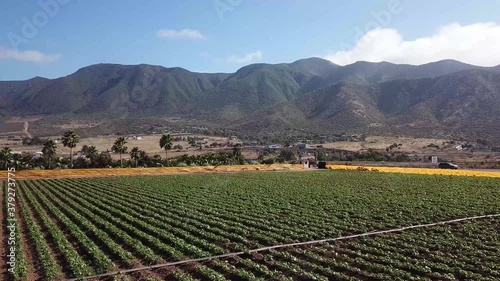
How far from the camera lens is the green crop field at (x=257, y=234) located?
19.4m

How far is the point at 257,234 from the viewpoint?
2619 cm

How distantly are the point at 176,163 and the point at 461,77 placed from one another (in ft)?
511

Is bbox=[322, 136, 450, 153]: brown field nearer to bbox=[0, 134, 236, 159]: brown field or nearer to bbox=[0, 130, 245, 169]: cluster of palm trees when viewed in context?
bbox=[0, 134, 236, 159]: brown field

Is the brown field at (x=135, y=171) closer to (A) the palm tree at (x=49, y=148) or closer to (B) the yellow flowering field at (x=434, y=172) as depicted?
(A) the palm tree at (x=49, y=148)

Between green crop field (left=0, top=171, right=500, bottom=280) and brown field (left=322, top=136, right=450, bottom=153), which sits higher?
brown field (left=322, top=136, right=450, bottom=153)

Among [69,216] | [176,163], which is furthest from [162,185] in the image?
[176,163]

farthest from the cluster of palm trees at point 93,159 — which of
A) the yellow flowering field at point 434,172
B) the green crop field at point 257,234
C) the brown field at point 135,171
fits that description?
the green crop field at point 257,234

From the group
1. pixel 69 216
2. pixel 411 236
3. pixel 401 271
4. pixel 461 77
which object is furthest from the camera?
pixel 461 77

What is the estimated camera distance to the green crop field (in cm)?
1938

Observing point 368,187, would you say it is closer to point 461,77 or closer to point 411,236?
point 411,236

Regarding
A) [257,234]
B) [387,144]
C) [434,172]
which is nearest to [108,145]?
[387,144]

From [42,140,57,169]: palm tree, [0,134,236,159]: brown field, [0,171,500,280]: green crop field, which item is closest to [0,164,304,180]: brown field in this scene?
→ [42,140,57,169]: palm tree

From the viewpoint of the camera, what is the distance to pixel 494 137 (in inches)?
5556

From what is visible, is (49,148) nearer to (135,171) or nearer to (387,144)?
(135,171)
